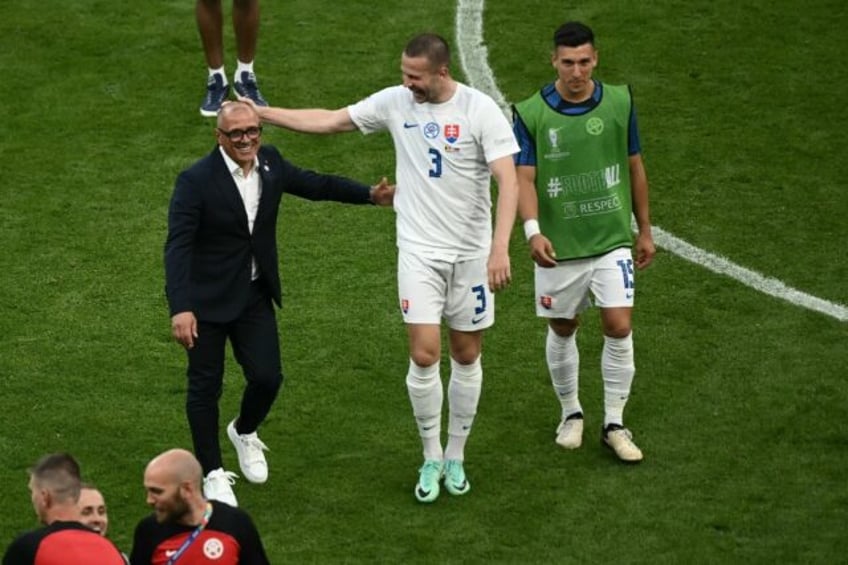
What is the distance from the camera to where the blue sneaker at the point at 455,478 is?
9961 mm

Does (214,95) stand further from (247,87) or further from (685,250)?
(685,250)

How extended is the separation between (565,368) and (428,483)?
43.4 inches

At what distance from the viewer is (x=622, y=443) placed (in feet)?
33.8

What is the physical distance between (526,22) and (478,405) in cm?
587

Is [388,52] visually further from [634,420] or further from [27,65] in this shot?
[634,420]

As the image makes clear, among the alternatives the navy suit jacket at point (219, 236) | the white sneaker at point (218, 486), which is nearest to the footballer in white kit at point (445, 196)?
the navy suit jacket at point (219, 236)

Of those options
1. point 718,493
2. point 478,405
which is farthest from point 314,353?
point 718,493

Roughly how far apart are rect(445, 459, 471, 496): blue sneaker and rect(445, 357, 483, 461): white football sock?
4 cm

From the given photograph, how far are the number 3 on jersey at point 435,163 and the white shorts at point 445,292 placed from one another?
427 mm

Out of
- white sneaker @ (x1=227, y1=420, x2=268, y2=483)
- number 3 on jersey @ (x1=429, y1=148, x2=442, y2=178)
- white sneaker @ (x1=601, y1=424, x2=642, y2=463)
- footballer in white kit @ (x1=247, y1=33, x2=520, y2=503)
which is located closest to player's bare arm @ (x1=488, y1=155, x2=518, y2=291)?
footballer in white kit @ (x1=247, y1=33, x2=520, y2=503)

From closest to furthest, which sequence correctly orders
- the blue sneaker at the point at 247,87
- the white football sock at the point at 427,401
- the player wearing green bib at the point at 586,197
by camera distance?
the white football sock at the point at 427,401 → the player wearing green bib at the point at 586,197 → the blue sneaker at the point at 247,87

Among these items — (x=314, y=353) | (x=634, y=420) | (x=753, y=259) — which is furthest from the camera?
(x=753, y=259)

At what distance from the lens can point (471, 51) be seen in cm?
1561

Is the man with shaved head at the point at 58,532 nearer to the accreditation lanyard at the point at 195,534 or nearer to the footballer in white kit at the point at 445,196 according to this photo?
the accreditation lanyard at the point at 195,534
